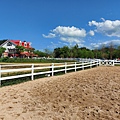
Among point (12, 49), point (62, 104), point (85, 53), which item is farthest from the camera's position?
point (85, 53)

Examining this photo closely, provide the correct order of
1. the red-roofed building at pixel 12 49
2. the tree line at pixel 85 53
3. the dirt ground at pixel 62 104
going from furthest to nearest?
the tree line at pixel 85 53 → the red-roofed building at pixel 12 49 → the dirt ground at pixel 62 104

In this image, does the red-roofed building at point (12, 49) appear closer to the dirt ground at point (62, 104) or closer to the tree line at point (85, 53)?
the tree line at point (85, 53)

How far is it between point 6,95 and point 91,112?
333 cm

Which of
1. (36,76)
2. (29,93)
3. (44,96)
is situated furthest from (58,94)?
(36,76)

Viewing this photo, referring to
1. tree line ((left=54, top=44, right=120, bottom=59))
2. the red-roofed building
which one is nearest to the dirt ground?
the red-roofed building

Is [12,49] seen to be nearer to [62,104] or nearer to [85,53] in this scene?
[85,53]

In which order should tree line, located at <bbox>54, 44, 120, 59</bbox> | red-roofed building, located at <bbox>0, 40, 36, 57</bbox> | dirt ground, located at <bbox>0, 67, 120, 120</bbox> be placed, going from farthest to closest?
tree line, located at <bbox>54, 44, 120, 59</bbox>
red-roofed building, located at <bbox>0, 40, 36, 57</bbox>
dirt ground, located at <bbox>0, 67, 120, 120</bbox>

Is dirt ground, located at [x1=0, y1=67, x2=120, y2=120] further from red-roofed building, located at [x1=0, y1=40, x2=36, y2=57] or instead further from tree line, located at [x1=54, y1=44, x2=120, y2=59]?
tree line, located at [x1=54, y1=44, x2=120, y2=59]

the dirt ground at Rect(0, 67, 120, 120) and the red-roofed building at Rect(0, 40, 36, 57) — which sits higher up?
the red-roofed building at Rect(0, 40, 36, 57)

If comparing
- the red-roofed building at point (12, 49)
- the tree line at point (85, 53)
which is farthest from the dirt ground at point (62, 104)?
the tree line at point (85, 53)

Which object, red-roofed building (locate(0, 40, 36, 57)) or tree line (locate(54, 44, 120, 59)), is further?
tree line (locate(54, 44, 120, 59))

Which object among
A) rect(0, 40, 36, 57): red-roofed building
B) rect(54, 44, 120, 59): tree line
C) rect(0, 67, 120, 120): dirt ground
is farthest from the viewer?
rect(54, 44, 120, 59): tree line

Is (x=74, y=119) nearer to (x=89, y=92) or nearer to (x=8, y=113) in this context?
(x=8, y=113)

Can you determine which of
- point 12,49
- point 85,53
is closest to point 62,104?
point 12,49
